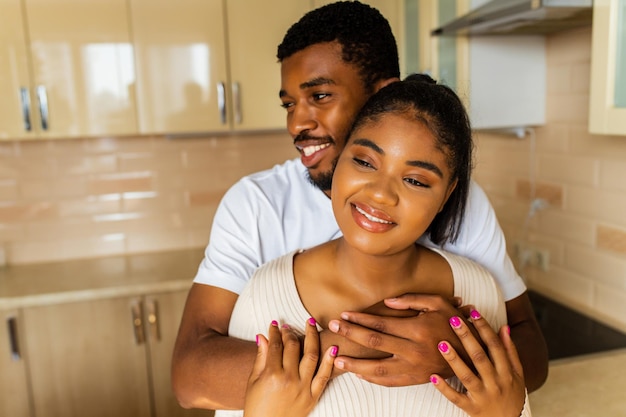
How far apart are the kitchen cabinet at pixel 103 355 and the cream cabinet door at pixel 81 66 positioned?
716 millimetres

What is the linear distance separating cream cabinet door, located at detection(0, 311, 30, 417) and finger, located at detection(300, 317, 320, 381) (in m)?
1.73

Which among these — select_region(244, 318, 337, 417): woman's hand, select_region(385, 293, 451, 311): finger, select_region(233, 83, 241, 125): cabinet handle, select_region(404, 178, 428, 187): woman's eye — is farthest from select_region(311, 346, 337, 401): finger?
select_region(233, 83, 241, 125): cabinet handle

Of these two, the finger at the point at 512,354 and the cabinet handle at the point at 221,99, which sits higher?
the cabinet handle at the point at 221,99

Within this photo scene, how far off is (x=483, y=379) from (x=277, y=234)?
0.52 meters

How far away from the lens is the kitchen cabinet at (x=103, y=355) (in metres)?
2.17

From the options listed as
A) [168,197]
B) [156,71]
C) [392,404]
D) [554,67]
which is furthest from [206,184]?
[392,404]

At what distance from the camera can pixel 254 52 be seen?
7.70 ft

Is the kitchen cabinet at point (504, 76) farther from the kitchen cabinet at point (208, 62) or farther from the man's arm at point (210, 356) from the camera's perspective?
the man's arm at point (210, 356)

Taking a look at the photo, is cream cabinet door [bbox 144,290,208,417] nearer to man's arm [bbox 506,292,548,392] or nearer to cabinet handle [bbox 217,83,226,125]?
cabinet handle [bbox 217,83,226,125]

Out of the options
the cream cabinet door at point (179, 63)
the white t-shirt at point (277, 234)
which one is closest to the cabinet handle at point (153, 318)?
the cream cabinet door at point (179, 63)

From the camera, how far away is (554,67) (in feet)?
6.50

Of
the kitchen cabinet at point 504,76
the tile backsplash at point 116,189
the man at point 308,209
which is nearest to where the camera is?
the man at point 308,209

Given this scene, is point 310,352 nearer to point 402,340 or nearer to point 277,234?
point 402,340

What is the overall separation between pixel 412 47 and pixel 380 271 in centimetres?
169
